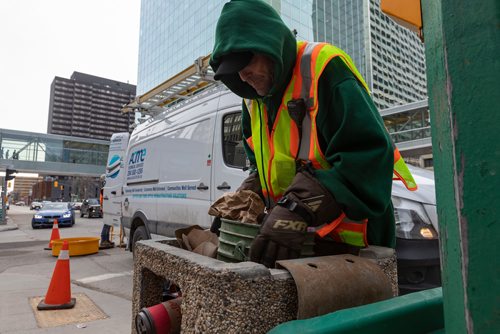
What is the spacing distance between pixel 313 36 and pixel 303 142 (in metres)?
52.4

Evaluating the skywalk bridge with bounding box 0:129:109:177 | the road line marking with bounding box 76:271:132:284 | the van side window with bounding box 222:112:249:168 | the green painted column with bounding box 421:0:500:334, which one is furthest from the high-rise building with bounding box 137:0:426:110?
the green painted column with bounding box 421:0:500:334

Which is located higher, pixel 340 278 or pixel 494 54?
pixel 494 54

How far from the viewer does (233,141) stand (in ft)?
12.6

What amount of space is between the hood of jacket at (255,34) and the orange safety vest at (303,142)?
0.09 m

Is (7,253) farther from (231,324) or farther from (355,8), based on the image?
A: (355,8)

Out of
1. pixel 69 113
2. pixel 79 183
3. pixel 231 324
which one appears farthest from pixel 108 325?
pixel 69 113

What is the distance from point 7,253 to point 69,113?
117 meters

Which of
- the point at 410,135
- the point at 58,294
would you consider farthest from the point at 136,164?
the point at 410,135

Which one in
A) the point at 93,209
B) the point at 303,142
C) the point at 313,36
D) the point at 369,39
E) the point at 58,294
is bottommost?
the point at 58,294

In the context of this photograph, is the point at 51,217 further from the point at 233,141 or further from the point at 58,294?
the point at 233,141

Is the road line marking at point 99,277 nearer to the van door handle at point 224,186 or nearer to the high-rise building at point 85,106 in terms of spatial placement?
the van door handle at point 224,186

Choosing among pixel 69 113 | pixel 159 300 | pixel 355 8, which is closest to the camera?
pixel 159 300

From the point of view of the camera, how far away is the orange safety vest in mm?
1183

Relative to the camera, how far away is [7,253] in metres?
8.58
